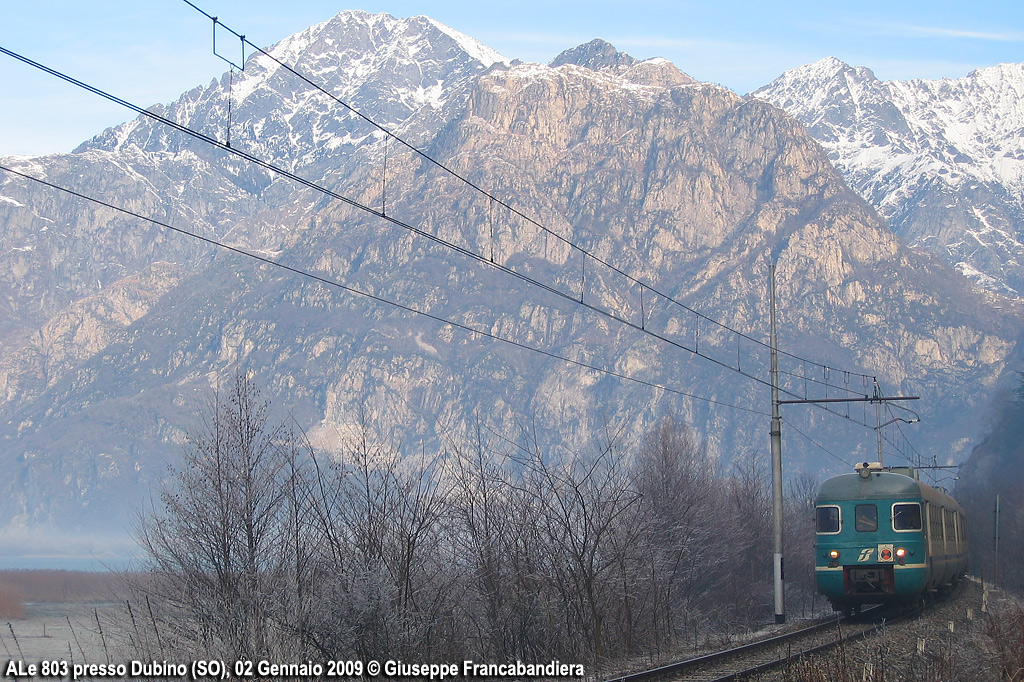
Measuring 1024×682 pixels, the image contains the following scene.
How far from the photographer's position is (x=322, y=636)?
3036cm

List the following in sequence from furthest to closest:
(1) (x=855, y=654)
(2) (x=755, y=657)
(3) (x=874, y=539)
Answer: (3) (x=874, y=539)
(2) (x=755, y=657)
(1) (x=855, y=654)

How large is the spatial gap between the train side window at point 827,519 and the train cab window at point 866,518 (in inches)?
30.3

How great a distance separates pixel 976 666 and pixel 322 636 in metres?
15.6

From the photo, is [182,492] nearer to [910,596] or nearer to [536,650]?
[536,650]

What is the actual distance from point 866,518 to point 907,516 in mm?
1409

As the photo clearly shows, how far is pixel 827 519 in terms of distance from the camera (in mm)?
45344

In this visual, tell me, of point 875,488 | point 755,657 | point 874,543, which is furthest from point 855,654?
point 875,488

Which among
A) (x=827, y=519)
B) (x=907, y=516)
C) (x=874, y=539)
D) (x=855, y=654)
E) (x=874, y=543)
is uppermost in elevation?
(x=907, y=516)

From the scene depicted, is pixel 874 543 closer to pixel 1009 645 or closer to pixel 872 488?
pixel 872 488

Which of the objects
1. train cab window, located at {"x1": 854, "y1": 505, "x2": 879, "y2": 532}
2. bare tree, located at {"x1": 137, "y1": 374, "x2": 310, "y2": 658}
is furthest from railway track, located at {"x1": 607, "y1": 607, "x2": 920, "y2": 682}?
bare tree, located at {"x1": 137, "y1": 374, "x2": 310, "y2": 658}

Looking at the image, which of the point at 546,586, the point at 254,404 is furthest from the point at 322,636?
the point at 254,404

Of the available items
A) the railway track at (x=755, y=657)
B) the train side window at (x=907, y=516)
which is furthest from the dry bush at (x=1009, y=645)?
the train side window at (x=907, y=516)

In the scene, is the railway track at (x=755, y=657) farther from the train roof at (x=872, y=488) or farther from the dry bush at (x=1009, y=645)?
the train roof at (x=872, y=488)

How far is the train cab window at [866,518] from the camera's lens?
44062mm
